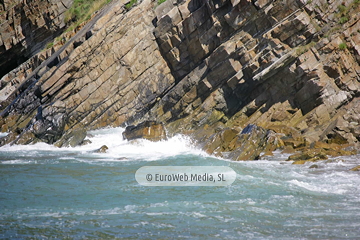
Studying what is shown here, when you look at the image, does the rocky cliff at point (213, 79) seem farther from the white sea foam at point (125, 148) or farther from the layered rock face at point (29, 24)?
the layered rock face at point (29, 24)

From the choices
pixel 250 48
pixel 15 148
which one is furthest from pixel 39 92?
pixel 250 48

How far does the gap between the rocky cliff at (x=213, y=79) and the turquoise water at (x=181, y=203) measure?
404cm

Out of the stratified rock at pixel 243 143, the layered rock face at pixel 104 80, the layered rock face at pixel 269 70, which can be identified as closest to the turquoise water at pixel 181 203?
the stratified rock at pixel 243 143

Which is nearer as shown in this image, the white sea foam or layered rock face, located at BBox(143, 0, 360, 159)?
the white sea foam

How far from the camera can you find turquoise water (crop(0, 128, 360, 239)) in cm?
968

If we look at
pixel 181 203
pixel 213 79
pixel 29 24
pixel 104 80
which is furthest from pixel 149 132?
pixel 29 24

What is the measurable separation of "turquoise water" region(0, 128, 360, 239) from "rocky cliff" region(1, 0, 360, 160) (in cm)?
404

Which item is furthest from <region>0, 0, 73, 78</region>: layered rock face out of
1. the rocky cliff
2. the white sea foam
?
the white sea foam

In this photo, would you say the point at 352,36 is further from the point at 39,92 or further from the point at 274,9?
the point at 39,92

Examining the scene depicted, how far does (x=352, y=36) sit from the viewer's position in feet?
82.2

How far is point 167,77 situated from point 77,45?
8.35m

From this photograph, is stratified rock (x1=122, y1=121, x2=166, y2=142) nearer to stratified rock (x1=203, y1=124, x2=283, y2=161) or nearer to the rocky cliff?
the rocky cliff

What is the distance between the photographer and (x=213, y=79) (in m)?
28.7

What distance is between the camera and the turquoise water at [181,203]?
9.68 meters
